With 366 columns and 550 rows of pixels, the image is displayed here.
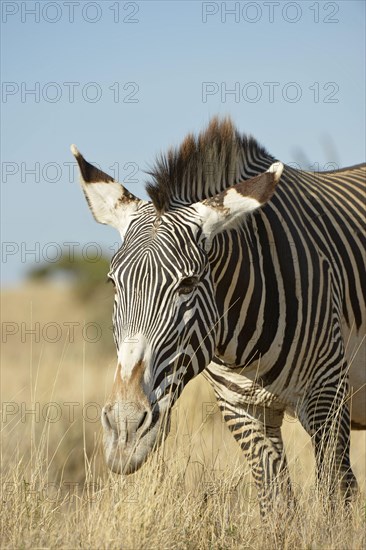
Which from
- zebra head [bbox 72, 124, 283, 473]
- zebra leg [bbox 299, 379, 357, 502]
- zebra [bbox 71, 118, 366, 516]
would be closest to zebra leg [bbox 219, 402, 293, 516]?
zebra [bbox 71, 118, 366, 516]

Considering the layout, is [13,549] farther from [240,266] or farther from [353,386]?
[353,386]

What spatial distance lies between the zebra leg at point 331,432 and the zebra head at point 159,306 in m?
0.94

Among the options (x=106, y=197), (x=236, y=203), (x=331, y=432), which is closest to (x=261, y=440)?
(x=331, y=432)

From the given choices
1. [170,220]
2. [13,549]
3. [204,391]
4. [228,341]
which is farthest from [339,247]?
[204,391]

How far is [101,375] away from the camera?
52.3 feet

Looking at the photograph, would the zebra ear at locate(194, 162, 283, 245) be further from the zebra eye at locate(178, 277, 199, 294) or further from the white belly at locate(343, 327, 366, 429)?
the white belly at locate(343, 327, 366, 429)

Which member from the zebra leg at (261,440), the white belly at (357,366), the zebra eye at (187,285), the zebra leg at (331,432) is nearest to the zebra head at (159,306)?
the zebra eye at (187,285)

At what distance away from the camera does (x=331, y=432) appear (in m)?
5.15

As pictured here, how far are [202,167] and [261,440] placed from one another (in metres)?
1.84

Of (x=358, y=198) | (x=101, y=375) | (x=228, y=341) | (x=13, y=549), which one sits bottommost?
(x=101, y=375)

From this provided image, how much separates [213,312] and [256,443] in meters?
1.37

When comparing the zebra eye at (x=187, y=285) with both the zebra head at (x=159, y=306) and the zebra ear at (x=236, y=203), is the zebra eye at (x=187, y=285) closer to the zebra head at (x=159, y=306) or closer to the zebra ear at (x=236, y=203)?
the zebra head at (x=159, y=306)

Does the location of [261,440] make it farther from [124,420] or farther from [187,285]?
[124,420]

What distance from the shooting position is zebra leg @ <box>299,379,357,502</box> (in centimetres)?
519
